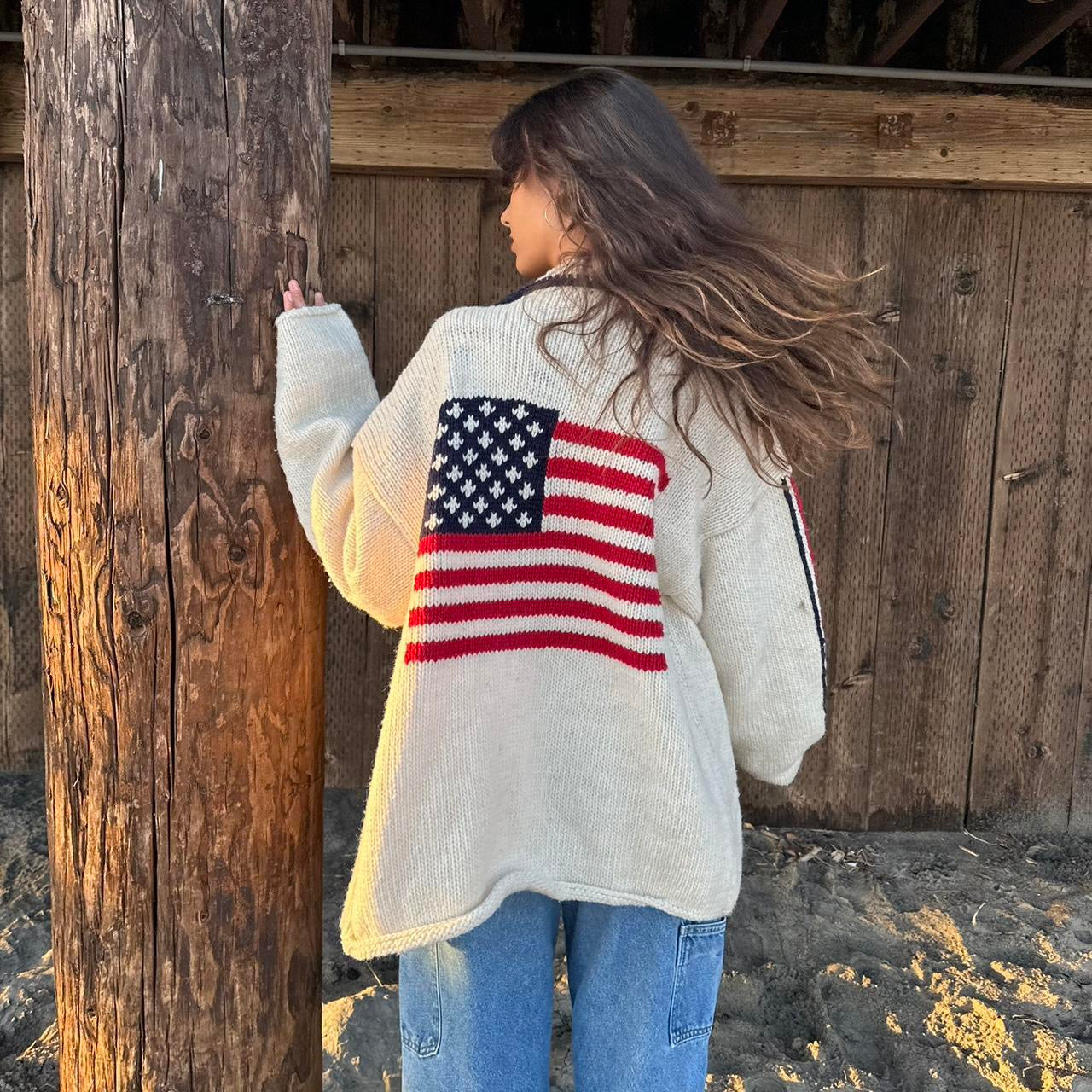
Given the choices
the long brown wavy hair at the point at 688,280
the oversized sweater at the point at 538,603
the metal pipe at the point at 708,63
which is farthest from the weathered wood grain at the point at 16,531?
the long brown wavy hair at the point at 688,280

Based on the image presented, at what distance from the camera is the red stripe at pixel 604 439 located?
144cm

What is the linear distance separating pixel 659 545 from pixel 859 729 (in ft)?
7.85

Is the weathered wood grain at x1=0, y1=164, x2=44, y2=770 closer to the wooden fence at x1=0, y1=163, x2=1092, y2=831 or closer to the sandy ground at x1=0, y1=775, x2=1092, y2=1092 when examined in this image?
the wooden fence at x1=0, y1=163, x2=1092, y2=831

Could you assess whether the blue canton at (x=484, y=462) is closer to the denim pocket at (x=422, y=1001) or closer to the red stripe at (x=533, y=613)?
the red stripe at (x=533, y=613)

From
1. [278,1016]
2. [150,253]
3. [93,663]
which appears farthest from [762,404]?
[278,1016]

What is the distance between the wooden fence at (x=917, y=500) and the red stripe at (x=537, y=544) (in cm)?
206

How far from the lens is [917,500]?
11.4ft

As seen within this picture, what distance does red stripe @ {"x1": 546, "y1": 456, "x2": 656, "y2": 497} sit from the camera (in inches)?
56.8

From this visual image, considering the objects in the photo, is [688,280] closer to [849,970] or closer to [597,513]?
[597,513]

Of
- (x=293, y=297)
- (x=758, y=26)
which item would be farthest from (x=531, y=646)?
(x=758, y=26)

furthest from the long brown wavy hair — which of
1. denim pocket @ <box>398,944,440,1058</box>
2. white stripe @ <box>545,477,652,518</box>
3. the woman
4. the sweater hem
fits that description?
denim pocket @ <box>398,944,440,1058</box>

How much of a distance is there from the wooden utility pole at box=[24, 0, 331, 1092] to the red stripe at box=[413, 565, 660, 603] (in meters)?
0.36

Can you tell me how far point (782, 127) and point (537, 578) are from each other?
7.72 ft

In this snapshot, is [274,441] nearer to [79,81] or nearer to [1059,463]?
[79,81]
